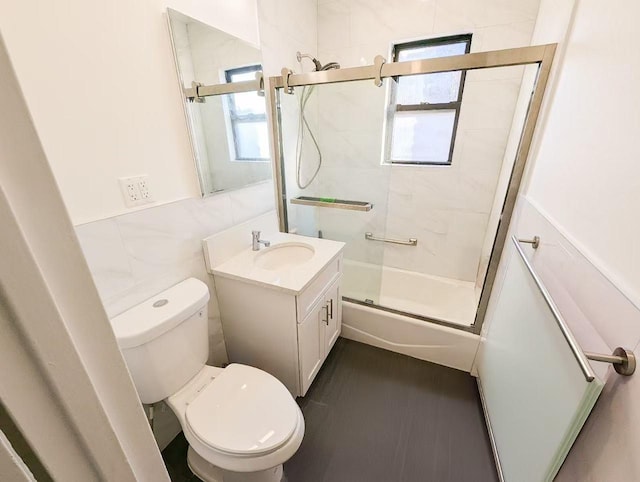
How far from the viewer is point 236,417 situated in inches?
40.5

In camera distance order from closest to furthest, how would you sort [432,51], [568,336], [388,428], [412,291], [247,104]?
1. [568,336]
2. [388,428]
3. [247,104]
4. [432,51]
5. [412,291]

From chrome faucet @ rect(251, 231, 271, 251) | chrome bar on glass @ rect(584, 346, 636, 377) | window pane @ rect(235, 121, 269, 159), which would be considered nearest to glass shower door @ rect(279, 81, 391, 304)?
window pane @ rect(235, 121, 269, 159)

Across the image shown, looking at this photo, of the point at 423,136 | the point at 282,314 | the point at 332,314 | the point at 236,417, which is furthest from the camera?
the point at 423,136

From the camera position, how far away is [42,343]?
0.27 metres

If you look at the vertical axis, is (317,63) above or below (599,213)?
above

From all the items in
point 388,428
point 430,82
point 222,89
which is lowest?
point 388,428

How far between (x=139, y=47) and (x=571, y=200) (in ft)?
5.24

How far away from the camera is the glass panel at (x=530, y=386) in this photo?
0.68 metres

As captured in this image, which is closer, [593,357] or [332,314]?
[593,357]

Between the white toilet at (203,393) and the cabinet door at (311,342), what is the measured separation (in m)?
0.26

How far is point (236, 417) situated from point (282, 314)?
0.44 metres

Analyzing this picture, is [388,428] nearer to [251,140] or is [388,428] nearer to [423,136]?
[251,140]

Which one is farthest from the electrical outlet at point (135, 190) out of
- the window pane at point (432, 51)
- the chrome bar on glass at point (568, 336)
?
the window pane at point (432, 51)

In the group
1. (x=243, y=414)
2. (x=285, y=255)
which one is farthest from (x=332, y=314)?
(x=243, y=414)
